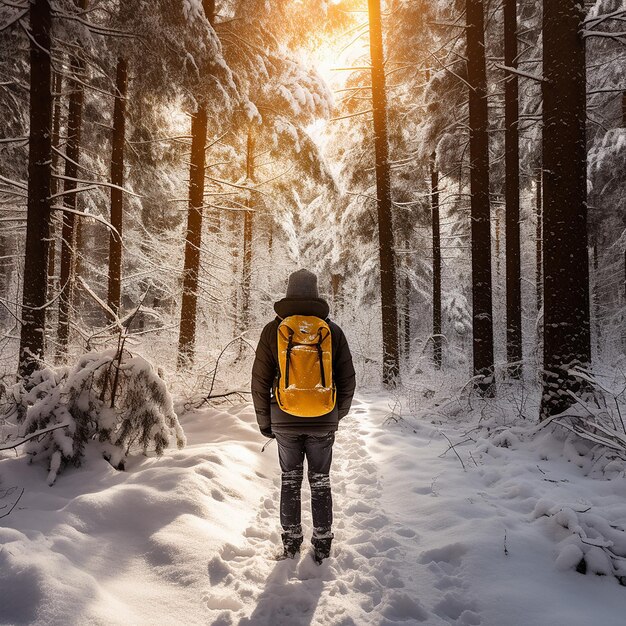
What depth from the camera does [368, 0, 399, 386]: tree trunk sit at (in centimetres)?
1048

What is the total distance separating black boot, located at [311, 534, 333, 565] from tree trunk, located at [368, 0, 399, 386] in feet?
25.1

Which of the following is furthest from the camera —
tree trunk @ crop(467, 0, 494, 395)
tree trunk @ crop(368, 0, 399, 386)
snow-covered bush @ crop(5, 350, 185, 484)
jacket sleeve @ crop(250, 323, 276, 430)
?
tree trunk @ crop(368, 0, 399, 386)

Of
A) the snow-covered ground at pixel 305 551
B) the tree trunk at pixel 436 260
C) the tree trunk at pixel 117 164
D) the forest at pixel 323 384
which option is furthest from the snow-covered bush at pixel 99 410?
the tree trunk at pixel 436 260

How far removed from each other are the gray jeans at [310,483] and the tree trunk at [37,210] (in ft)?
15.8

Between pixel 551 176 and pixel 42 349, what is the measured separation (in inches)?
298

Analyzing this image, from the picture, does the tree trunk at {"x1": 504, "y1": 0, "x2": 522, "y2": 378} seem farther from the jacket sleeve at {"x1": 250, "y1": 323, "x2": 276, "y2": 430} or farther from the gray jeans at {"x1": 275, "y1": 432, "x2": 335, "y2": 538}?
the jacket sleeve at {"x1": 250, "y1": 323, "x2": 276, "y2": 430}

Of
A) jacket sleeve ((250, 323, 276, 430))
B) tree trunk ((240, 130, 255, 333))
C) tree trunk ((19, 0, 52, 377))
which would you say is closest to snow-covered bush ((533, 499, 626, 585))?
jacket sleeve ((250, 323, 276, 430))

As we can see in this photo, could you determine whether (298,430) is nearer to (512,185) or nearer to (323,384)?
(323,384)

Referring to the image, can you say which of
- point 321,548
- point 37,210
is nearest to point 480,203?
point 321,548

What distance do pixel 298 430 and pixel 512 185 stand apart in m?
9.82

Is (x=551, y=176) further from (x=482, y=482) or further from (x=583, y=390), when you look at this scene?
(x=482, y=482)

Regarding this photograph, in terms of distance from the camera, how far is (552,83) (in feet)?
17.0

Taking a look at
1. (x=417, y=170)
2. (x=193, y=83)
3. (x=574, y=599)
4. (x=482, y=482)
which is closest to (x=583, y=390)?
(x=482, y=482)

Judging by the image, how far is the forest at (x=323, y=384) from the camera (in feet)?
8.61
